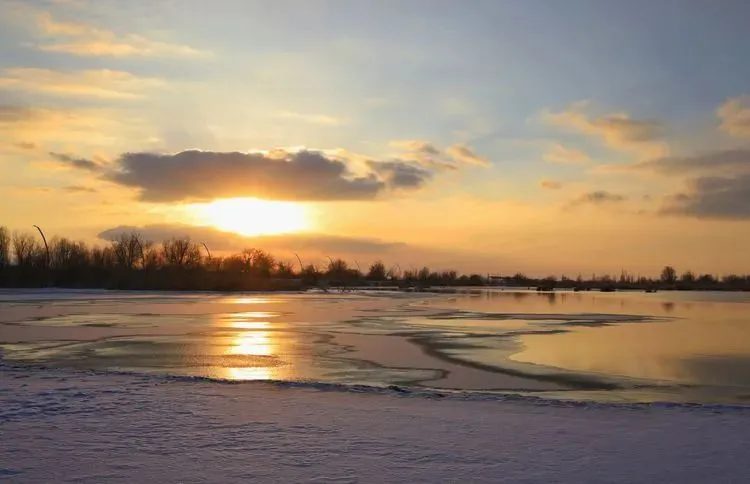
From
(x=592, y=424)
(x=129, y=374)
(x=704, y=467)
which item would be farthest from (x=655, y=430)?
(x=129, y=374)

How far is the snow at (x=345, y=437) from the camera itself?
5.68m

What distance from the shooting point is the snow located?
5.68m

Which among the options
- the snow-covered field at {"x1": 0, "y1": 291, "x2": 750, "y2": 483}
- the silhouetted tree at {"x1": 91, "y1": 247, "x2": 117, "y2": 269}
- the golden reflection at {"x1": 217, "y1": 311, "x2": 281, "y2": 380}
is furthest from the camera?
the silhouetted tree at {"x1": 91, "y1": 247, "x2": 117, "y2": 269}

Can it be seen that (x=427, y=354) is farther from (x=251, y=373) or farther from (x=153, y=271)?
(x=153, y=271)

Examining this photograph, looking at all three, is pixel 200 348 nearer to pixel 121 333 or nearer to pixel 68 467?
pixel 121 333

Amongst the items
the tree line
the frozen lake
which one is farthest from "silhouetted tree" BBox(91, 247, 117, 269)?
the frozen lake

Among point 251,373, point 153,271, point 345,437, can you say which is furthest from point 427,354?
point 153,271

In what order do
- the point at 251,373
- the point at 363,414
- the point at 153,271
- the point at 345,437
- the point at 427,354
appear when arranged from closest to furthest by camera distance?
the point at 345,437 < the point at 363,414 < the point at 251,373 < the point at 427,354 < the point at 153,271

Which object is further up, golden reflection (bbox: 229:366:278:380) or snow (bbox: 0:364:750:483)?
snow (bbox: 0:364:750:483)

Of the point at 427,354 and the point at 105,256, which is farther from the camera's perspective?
the point at 105,256

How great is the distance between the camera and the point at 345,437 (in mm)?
6910

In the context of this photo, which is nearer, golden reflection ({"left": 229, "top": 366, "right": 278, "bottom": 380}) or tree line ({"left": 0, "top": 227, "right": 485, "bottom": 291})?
golden reflection ({"left": 229, "top": 366, "right": 278, "bottom": 380})

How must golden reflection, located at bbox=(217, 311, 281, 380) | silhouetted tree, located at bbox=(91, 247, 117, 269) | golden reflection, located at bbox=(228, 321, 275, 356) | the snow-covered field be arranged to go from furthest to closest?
silhouetted tree, located at bbox=(91, 247, 117, 269), golden reflection, located at bbox=(228, 321, 275, 356), golden reflection, located at bbox=(217, 311, 281, 380), the snow-covered field

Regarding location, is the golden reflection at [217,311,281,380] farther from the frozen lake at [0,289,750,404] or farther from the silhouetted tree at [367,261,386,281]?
the silhouetted tree at [367,261,386,281]
